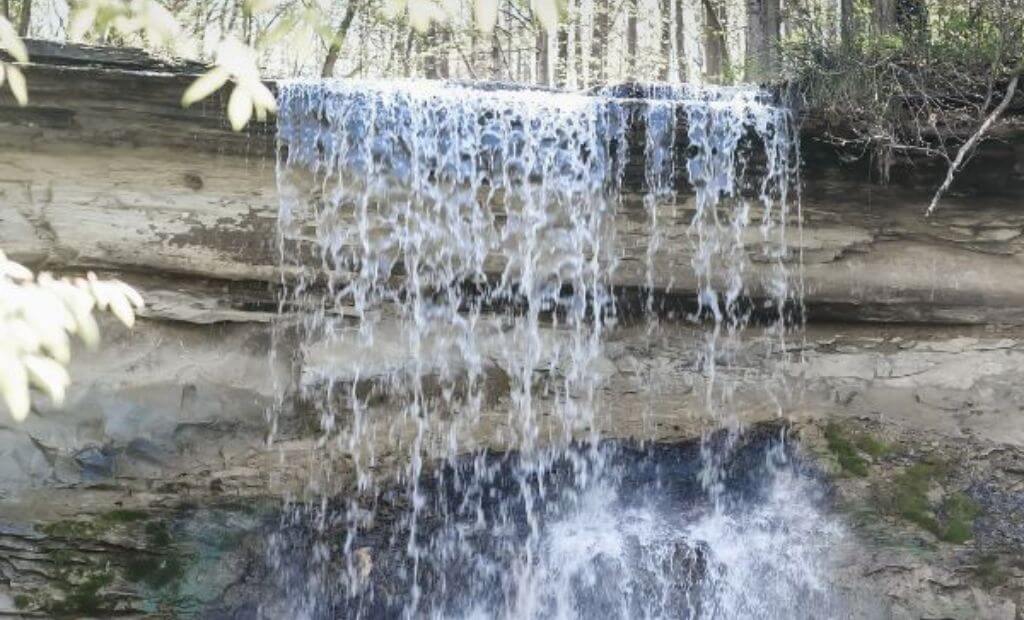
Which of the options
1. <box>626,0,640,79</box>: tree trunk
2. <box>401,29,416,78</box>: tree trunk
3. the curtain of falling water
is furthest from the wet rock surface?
<box>626,0,640,79</box>: tree trunk

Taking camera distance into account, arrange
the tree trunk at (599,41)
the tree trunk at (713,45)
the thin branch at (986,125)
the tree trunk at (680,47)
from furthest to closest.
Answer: the tree trunk at (680,47)
the tree trunk at (599,41)
the tree trunk at (713,45)
the thin branch at (986,125)

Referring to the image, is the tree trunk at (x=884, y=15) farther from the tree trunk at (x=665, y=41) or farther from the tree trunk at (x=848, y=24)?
the tree trunk at (x=665, y=41)

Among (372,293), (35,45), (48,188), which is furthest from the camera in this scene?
(372,293)

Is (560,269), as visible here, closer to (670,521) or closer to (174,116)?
(670,521)

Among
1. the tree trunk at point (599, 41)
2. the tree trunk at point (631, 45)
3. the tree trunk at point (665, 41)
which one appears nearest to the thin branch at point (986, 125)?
the tree trunk at point (599, 41)

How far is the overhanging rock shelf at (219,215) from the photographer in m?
4.21

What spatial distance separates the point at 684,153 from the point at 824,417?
5.15ft

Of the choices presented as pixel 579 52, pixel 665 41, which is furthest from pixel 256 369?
Answer: pixel 579 52

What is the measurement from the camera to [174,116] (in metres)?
4.25

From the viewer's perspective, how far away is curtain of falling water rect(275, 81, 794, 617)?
4469 mm

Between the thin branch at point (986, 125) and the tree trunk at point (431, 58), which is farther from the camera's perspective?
the tree trunk at point (431, 58)

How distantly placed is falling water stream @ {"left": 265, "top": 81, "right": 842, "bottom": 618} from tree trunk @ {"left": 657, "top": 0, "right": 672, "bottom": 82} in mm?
9514

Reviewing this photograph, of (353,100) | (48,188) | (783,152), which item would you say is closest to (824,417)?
(783,152)

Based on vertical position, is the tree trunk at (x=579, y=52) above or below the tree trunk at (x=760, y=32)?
above
